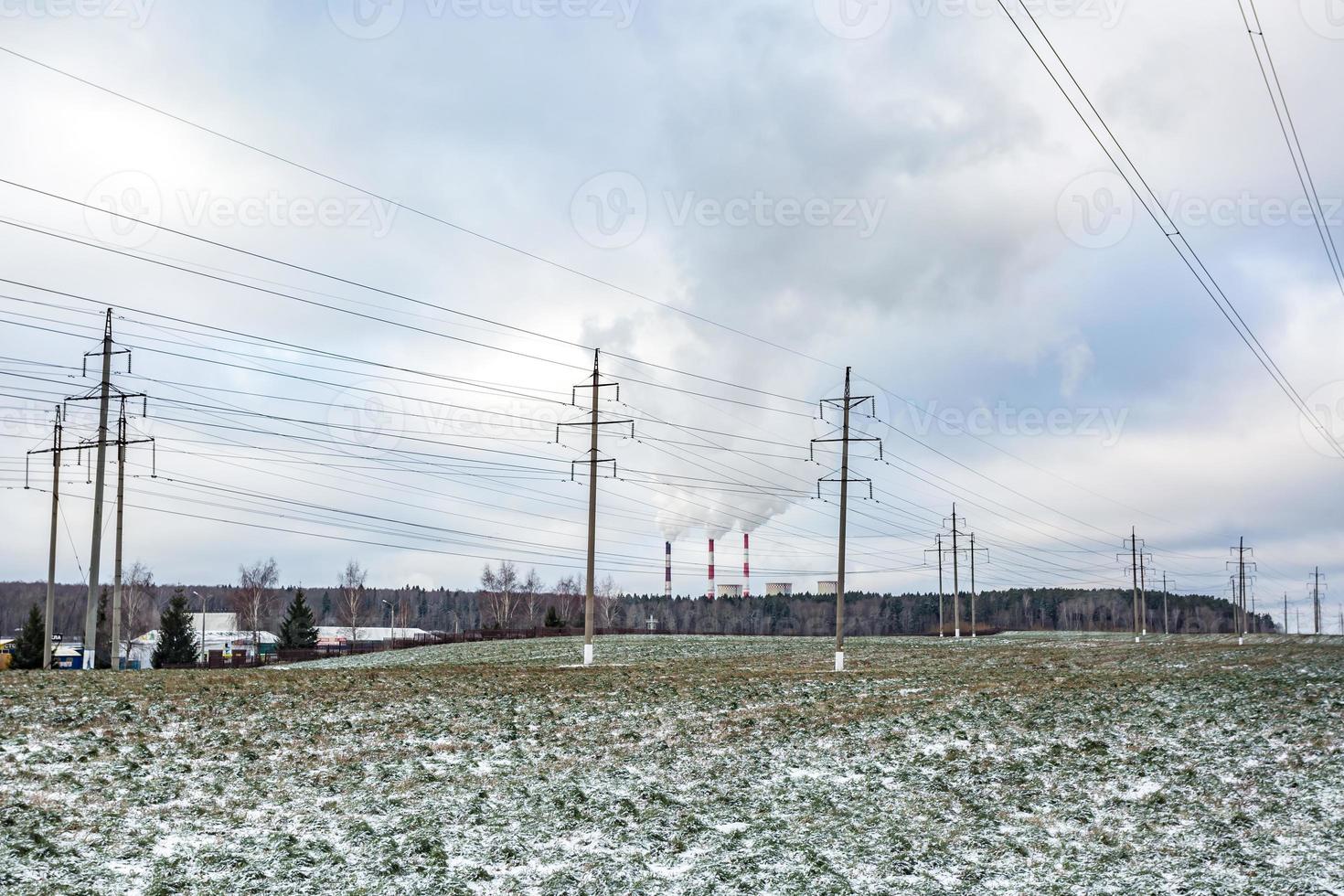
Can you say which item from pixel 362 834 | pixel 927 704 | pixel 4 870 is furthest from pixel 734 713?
pixel 4 870

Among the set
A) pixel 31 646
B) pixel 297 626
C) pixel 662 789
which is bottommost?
pixel 297 626

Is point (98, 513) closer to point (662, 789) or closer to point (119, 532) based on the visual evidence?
point (119, 532)

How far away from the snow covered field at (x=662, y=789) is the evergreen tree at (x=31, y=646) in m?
49.7

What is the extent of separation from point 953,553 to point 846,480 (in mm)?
68975

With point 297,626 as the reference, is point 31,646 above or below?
above

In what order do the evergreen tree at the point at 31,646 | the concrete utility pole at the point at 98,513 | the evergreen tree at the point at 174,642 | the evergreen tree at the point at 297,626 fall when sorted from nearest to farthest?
the concrete utility pole at the point at 98,513
the evergreen tree at the point at 31,646
the evergreen tree at the point at 174,642
the evergreen tree at the point at 297,626

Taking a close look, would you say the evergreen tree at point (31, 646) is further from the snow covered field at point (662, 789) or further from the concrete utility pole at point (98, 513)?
the snow covered field at point (662, 789)

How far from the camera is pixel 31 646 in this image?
7475 centimetres

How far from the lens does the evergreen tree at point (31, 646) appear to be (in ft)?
245

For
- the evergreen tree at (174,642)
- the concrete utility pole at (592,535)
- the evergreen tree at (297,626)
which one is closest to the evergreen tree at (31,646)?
the evergreen tree at (174,642)

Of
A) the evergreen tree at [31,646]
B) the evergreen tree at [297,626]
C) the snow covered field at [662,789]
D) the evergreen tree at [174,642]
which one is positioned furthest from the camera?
the evergreen tree at [297,626]

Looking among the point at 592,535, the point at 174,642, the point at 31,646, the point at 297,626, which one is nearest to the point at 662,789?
the point at 592,535

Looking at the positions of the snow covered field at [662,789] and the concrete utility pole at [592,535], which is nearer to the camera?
the snow covered field at [662,789]

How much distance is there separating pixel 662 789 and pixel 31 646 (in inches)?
2782
